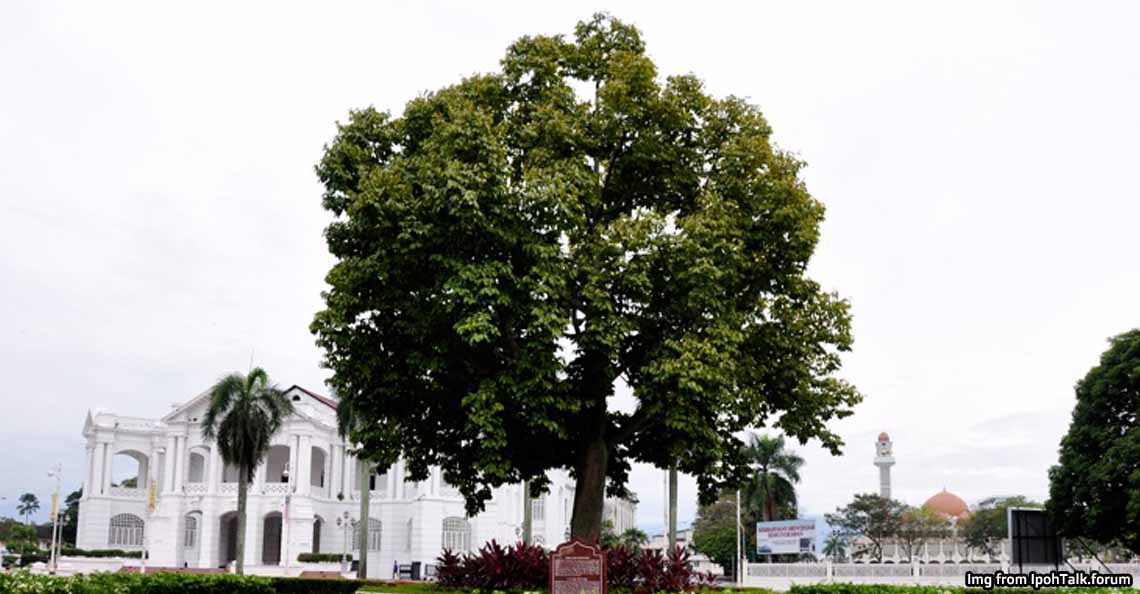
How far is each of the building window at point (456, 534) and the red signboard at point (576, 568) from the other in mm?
43622

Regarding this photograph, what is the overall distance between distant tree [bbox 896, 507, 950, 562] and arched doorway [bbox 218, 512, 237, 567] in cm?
4684

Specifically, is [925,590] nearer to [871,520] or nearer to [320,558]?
[320,558]

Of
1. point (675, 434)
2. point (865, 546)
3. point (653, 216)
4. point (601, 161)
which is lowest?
point (865, 546)

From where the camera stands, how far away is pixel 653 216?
73.9 ft

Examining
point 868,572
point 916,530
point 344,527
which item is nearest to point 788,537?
point 868,572

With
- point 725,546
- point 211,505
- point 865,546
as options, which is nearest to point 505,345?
point 211,505

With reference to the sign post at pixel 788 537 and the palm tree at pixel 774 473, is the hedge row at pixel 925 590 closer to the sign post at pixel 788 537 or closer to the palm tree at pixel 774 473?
the sign post at pixel 788 537

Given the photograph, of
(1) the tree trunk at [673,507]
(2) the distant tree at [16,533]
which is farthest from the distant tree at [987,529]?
(2) the distant tree at [16,533]

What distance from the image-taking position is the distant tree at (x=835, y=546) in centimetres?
8600

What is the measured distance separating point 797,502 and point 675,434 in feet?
151

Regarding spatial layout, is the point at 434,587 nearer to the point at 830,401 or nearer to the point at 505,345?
the point at 505,345

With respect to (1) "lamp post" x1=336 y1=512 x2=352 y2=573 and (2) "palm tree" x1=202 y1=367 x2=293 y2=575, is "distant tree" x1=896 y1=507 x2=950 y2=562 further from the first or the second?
(2) "palm tree" x1=202 y1=367 x2=293 y2=575

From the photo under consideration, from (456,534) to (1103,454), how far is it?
35.9 m

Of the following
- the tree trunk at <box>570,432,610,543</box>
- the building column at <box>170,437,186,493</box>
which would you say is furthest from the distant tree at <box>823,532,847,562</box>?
the tree trunk at <box>570,432,610,543</box>
